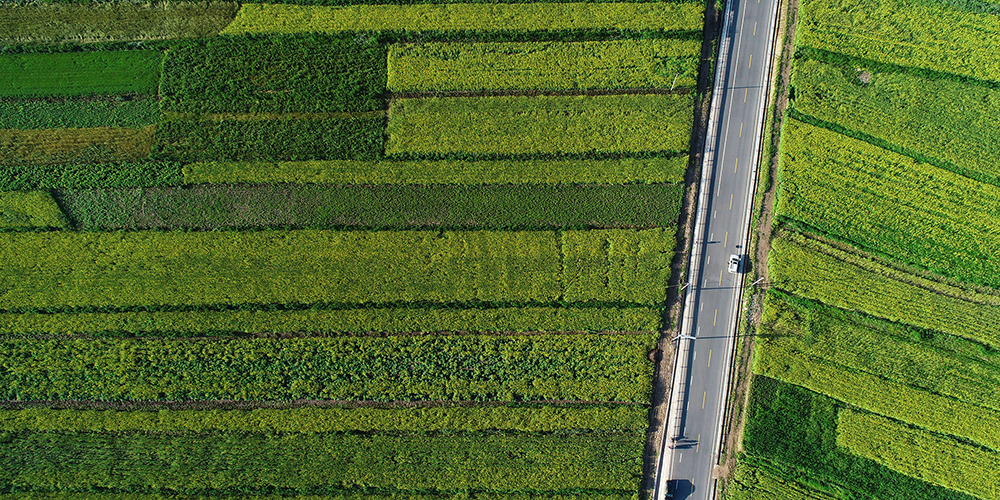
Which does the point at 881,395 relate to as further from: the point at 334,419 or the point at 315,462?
the point at 315,462

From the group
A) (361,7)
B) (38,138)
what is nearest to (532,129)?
(361,7)

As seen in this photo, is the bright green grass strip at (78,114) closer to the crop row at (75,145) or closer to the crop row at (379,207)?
the crop row at (75,145)

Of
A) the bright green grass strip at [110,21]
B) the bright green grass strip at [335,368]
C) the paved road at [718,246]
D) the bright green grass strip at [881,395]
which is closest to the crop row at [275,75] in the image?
the bright green grass strip at [110,21]

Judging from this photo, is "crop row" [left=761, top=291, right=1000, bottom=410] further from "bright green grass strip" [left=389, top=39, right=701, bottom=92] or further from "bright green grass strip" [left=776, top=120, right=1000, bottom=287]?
"bright green grass strip" [left=389, top=39, right=701, bottom=92]

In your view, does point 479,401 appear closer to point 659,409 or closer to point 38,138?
point 659,409

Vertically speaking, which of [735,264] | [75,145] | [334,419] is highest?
[75,145]

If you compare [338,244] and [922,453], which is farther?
[338,244]

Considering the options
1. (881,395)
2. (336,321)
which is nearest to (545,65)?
(336,321)
